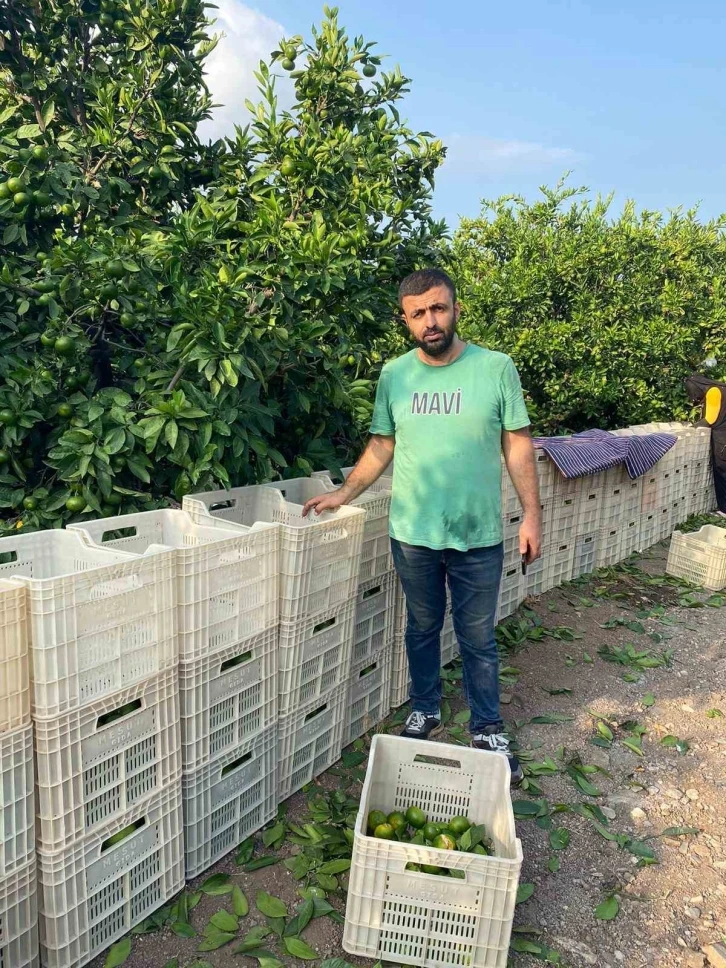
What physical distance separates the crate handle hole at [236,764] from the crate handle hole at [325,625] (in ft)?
1.76

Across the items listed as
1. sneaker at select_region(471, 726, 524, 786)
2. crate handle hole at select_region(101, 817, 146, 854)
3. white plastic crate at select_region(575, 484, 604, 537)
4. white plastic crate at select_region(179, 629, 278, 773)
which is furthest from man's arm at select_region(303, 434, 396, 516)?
white plastic crate at select_region(575, 484, 604, 537)

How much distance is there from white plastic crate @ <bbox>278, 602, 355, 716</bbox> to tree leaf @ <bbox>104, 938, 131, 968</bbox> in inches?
36.7

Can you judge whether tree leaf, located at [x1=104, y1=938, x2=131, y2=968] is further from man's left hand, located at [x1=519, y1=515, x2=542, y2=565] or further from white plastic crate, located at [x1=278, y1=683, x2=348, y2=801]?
man's left hand, located at [x1=519, y1=515, x2=542, y2=565]

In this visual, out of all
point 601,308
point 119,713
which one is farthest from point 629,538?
point 119,713

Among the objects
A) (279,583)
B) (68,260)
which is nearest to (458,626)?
(279,583)

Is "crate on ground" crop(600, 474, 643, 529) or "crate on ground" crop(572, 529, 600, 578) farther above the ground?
"crate on ground" crop(600, 474, 643, 529)

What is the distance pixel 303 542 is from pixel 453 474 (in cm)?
65

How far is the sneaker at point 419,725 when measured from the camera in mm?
3428

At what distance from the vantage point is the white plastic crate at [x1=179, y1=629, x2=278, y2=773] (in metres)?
2.52

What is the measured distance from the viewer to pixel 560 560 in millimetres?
6031

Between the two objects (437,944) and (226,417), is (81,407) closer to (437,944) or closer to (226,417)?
(226,417)

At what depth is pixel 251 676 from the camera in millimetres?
2777

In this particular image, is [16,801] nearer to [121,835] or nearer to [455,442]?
[121,835]

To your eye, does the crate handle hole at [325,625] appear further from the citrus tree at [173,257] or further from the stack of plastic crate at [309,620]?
the citrus tree at [173,257]
